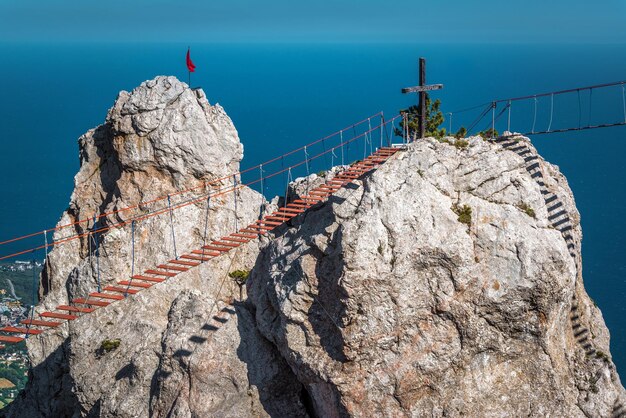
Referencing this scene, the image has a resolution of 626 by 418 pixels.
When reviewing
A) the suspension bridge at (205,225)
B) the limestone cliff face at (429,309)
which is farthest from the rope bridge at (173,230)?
the limestone cliff face at (429,309)

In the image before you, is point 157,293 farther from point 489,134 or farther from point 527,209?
point 489,134

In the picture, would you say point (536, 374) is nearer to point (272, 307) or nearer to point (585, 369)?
point (585, 369)

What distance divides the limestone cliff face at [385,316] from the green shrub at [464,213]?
9cm

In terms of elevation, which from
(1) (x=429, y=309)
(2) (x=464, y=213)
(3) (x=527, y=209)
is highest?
(2) (x=464, y=213)

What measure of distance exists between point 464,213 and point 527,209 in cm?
296

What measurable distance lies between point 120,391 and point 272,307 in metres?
7.78

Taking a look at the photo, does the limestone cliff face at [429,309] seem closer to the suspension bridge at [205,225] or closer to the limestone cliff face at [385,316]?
the limestone cliff face at [385,316]

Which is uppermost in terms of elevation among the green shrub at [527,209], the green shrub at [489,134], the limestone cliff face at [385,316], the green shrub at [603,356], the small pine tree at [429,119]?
the small pine tree at [429,119]

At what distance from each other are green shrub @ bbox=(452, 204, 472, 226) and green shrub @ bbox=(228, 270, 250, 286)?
11664 millimetres

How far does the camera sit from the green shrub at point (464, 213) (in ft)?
95.9

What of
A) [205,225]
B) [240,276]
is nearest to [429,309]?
[240,276]

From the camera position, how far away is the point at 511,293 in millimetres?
27969

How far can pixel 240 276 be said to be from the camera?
119 feet

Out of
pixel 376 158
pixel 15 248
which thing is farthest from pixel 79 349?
pixel 15 248
